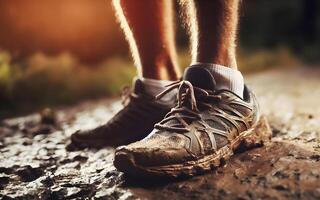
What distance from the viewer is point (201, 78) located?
170cm

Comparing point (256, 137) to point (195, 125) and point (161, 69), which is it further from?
point (161, 69)

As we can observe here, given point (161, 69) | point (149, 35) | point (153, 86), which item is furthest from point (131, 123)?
point (149, 35)

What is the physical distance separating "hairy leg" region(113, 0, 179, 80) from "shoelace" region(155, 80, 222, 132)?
46 centimetres

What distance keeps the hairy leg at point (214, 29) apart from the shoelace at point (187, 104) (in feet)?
0.47

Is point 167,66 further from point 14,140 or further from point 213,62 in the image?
point 14,140

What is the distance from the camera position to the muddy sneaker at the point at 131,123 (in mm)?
2012

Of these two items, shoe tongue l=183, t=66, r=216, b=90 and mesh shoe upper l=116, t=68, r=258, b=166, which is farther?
shoe tongue l=183, t=66, r=216, b=90

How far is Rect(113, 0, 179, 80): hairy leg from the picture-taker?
213cm

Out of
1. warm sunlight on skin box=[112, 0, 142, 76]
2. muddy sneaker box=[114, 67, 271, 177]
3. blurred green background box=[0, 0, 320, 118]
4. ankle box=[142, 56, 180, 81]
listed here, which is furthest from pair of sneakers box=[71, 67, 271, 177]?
blurred green background box=[0, 0, 320, 118]

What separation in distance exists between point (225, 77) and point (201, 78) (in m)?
0.11

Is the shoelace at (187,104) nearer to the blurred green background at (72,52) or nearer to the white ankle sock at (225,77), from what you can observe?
the white ankle sock at (225,77)

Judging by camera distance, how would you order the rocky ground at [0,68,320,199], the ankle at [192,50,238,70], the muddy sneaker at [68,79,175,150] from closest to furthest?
the rocky ground at [0,68,320,199] → the ankle at [192,50,238,70] → the muddy sneaker at [68,79,175,150]

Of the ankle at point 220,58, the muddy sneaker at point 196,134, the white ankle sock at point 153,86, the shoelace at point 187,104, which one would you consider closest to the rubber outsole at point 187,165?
the muddy sneaker at point 196,134

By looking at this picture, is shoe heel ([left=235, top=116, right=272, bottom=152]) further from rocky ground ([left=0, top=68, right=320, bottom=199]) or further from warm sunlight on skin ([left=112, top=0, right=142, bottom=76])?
warm sunlight on skin ([left=112, top=0, right=142, bottom=76])
